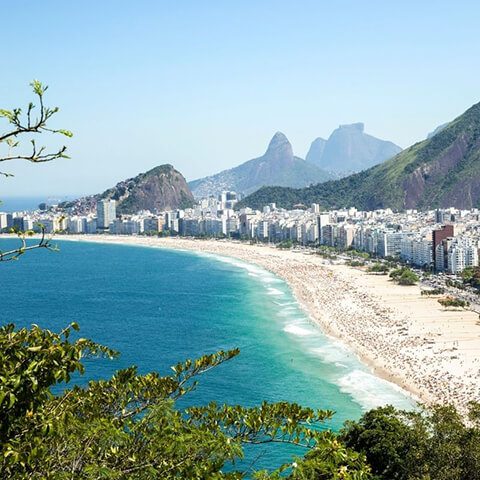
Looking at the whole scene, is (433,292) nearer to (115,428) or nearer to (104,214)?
(115,428)

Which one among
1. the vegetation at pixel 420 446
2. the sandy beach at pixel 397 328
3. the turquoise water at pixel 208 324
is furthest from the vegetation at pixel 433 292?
the vegetation at pixel 420 446

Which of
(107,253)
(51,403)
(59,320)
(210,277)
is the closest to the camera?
(51,403)

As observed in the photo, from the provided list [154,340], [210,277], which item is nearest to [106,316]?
[154,340]

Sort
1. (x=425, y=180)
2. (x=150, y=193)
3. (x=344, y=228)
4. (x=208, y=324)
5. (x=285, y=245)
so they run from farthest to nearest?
(x=150, y=193)
(x=425, y=180)
(x=285, y=245)
(x=344, y=228)
(x=208, y=324)

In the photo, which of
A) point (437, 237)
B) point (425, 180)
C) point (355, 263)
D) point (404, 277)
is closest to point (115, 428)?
point (404, 277)

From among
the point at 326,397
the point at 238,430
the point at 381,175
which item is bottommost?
the point at 326,397

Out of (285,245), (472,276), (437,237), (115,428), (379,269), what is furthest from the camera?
(285,245)

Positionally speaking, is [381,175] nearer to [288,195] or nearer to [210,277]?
[288,195]
